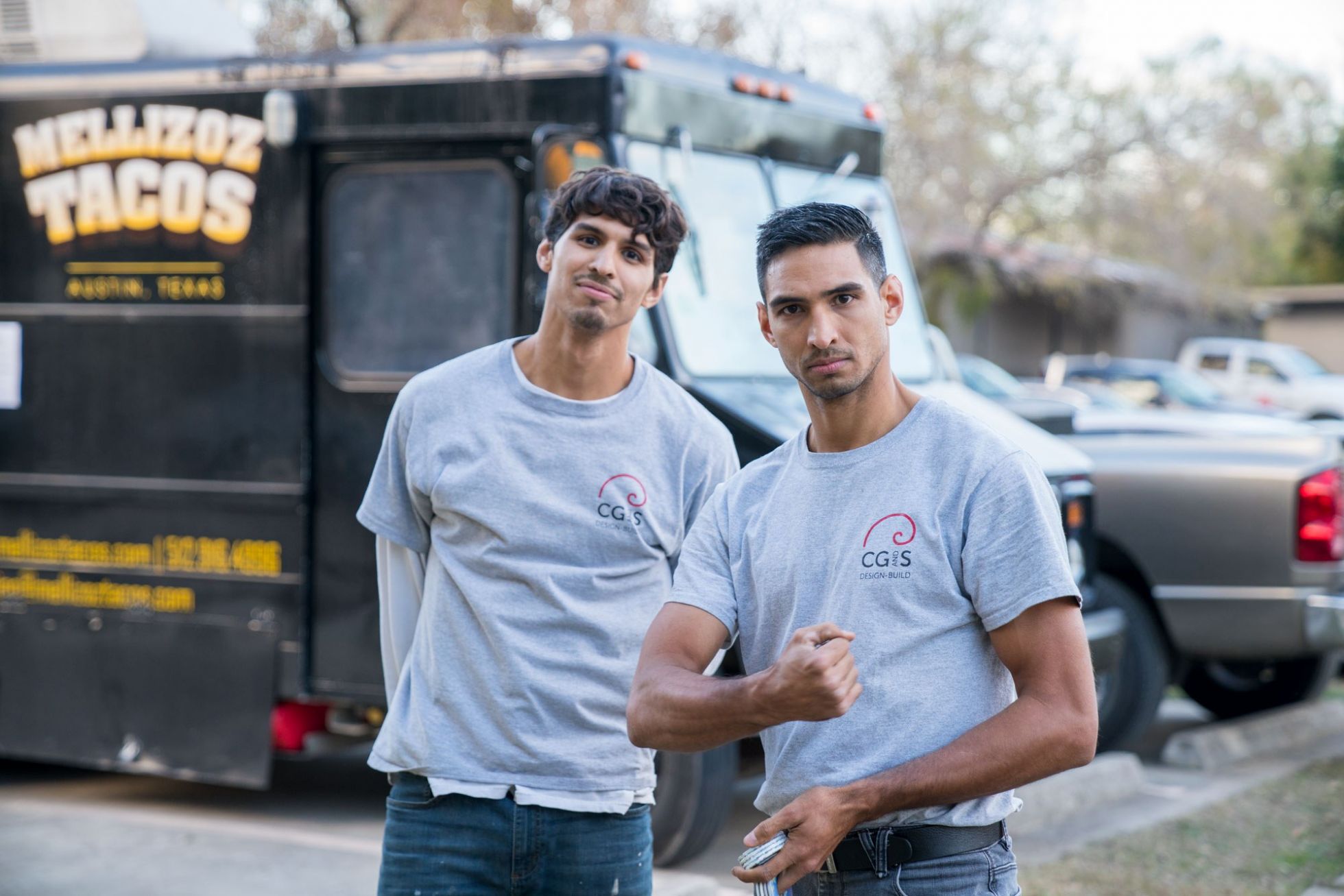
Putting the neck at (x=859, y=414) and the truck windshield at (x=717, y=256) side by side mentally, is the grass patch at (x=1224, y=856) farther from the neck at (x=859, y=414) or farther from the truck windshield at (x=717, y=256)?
the neck at (x=859, y=414)

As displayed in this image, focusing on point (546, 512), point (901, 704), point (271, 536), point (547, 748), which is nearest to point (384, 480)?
point (546, 512)

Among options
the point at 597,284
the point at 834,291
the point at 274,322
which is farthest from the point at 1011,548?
the point at 274,322

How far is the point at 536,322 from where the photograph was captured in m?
5.74

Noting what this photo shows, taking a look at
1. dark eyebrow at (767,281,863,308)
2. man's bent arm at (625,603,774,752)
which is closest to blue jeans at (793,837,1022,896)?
man's bent arm at (625,603,774,752)

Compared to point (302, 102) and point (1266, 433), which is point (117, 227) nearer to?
point (302, 102)

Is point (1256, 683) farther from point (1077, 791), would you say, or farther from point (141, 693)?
point (141, 693)

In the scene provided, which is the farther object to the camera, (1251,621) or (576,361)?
(1251,621)

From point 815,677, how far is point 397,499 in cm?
137

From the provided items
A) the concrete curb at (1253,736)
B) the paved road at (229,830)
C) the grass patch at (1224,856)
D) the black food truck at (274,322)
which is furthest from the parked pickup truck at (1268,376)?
the black food truck at (274,322)

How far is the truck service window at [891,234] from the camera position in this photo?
21.5ft

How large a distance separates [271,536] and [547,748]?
3.47m

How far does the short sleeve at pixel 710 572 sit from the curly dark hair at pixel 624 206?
769mm

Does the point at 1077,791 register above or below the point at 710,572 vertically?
below

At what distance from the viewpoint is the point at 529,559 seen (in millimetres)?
2998
